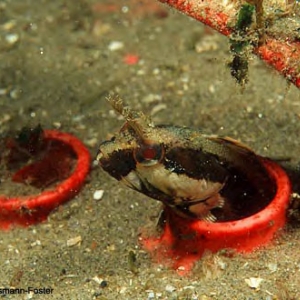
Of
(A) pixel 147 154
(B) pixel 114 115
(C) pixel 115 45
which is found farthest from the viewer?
(C) pixel 115 45

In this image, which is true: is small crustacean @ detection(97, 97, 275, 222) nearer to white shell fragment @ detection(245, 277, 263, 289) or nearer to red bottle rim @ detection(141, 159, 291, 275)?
red bottle rim @ detection(141, 159, 291, 275)

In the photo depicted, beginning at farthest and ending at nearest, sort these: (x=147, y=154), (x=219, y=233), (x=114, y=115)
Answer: (x=114, y=115), (x=219, y=233), (x=147, y=154)

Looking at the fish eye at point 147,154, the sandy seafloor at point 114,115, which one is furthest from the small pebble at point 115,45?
the fish eye at point 147,154

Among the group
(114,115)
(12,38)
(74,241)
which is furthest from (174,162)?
(12,38)

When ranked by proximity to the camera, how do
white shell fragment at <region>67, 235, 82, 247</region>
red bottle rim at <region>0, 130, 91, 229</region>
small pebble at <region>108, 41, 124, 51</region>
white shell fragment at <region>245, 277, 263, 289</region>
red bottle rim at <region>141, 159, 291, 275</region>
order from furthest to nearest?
small pebble at <region>108, 41, 124, 51</region> → red bottle rim at <region>0, 130, 91, 229</region> → white shell fragment at <region>67, 235, 82, 247</region> → red bottle rim at <region>141, 159, 291, 275</region> → white shell fragment at <region>245, 277, 263, 289</region>

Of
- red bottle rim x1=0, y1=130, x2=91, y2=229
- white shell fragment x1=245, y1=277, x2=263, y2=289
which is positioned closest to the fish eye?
white shell fragment x1=245, y1=277, x2=263, y2=289

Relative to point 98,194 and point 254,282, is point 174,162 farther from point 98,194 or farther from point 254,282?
point 98,194

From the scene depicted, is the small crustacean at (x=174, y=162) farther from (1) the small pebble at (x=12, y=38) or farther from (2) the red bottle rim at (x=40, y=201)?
(1) the small pebble at (x=12, y=38)
